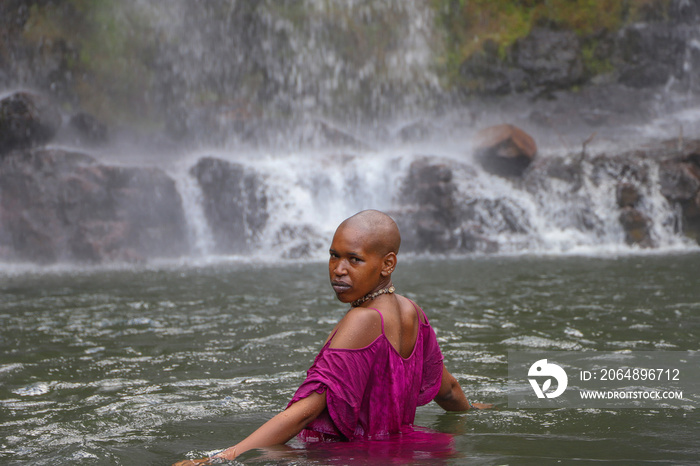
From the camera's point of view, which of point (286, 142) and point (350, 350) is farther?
point (286, 142)

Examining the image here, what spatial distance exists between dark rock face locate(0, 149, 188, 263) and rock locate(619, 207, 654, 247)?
38.1 feet

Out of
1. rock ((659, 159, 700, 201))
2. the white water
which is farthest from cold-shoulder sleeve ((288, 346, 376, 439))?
rock ((659, 159, 700, 201))

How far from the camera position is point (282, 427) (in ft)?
8.96

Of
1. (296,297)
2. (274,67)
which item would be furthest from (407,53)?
(296,297)

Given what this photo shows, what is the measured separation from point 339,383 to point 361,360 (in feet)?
0.42

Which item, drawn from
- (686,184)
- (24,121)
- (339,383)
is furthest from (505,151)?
(339,383)

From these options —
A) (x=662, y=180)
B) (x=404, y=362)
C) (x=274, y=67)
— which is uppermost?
(x=274, y=67)

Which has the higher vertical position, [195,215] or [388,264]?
[195,215]

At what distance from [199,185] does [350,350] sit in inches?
707

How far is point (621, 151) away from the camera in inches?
814

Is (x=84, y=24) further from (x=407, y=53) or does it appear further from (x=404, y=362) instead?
(x=404, y=362)

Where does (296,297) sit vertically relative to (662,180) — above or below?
below

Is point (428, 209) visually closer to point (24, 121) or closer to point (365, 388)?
point (24, 121)

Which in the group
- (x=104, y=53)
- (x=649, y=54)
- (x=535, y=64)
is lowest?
(x=535, y=64)
